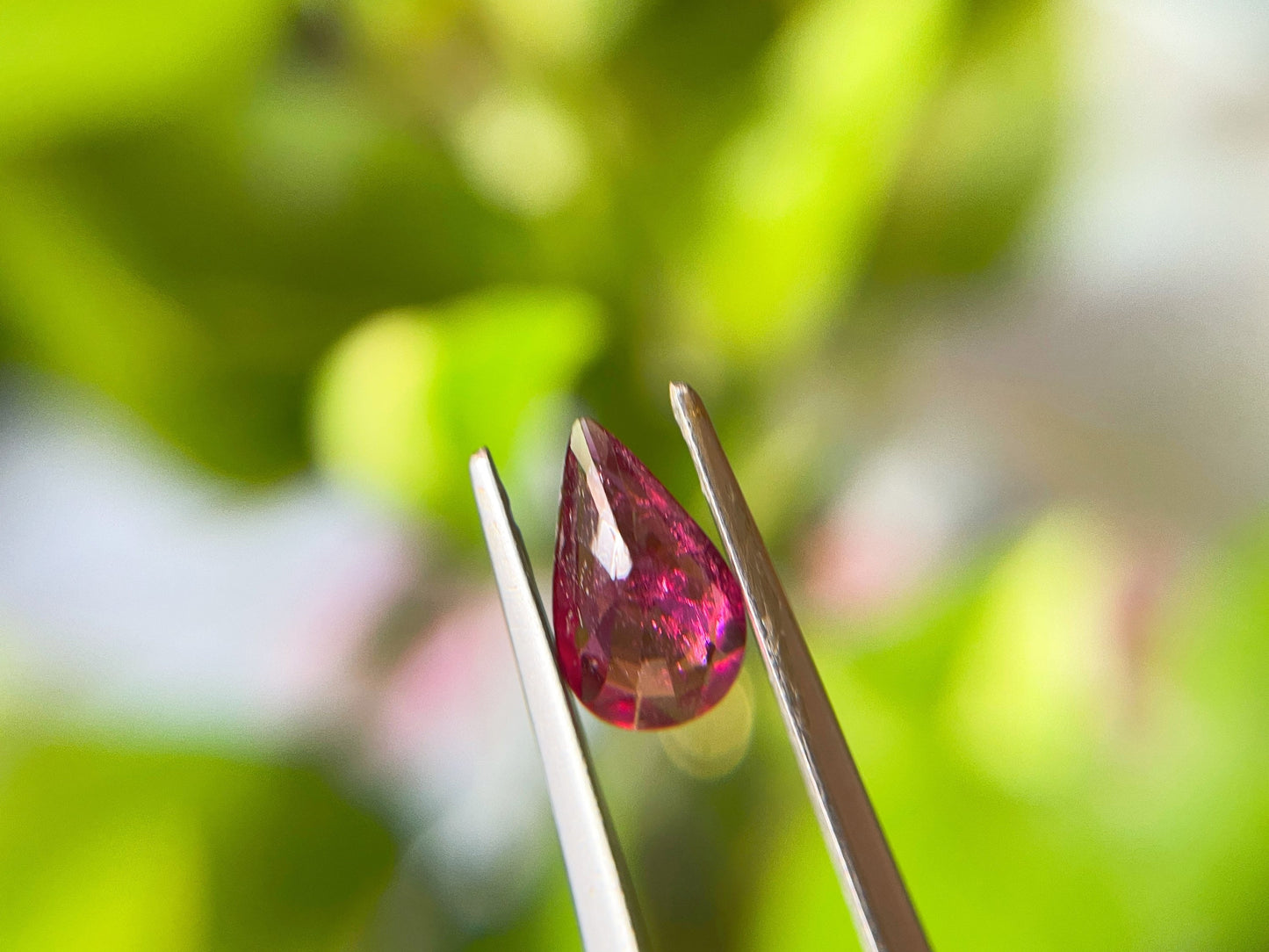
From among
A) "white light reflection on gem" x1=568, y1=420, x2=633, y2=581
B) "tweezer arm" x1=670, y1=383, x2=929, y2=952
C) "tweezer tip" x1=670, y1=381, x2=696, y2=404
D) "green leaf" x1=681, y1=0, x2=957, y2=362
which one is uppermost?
"green leaf" x1=681, y1=0, x2=957, y2=362

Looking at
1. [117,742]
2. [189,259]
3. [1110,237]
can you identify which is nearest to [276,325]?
[189,259]

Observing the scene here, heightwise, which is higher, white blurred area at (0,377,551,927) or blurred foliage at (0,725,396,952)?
white blurred area at (0,377,551,927)

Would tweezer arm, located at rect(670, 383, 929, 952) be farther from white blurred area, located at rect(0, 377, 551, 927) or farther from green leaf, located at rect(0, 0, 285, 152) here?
green leaf, located at rect(0, 0, 285, 152)

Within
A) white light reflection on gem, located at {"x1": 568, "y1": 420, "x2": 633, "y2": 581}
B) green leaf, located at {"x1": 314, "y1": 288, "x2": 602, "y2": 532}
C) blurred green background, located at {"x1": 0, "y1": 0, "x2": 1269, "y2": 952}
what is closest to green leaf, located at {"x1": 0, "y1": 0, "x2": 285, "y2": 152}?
blurred green background, located at {"x1": 0, "y1": 0, "x2": 1269, "y2": 952}

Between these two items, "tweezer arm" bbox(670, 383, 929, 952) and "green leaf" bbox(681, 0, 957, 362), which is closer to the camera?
"tweezer arm" bbox(670, 383, 929, 952)

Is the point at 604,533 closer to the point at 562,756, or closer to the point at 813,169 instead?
the point at 562,756

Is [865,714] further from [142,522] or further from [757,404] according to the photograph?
[142,522]

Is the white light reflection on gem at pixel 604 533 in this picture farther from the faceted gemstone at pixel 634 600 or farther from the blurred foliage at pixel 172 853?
the blurred foliage at pixel 172 853
